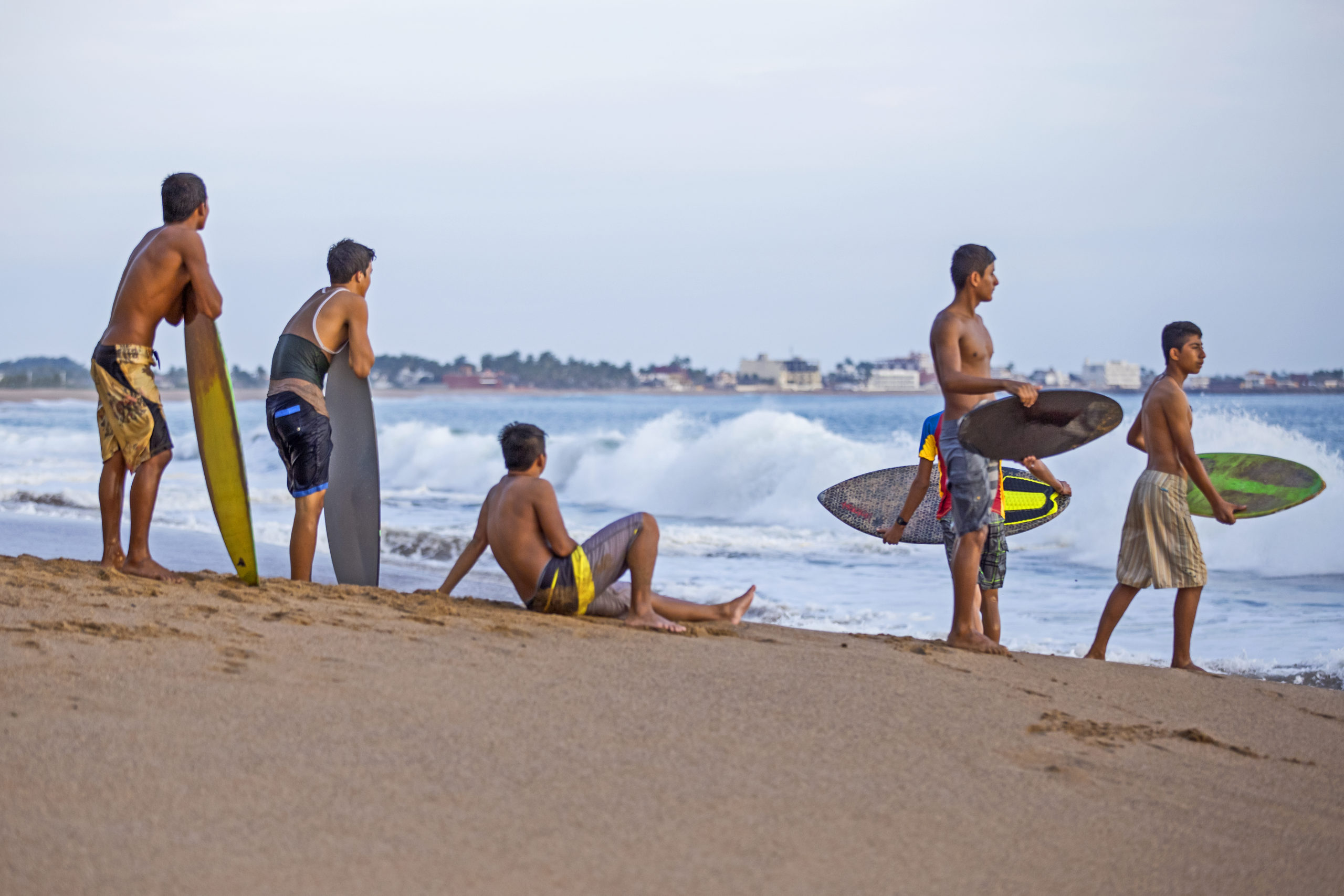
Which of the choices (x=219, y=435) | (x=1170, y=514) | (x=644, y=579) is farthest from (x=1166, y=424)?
(x=219, y=435)

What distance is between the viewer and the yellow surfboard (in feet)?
14.7

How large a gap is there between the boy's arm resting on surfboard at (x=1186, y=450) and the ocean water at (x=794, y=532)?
1.26 m

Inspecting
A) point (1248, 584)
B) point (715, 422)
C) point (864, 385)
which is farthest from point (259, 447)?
point (864, 385)

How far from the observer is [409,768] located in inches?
101

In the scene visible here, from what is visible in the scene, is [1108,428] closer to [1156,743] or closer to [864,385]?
[1156,743]

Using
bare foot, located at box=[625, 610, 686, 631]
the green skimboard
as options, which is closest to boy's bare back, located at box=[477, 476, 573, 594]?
bare foot, located at box=[625, 610, 686, 631]

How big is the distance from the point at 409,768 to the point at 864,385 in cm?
6992

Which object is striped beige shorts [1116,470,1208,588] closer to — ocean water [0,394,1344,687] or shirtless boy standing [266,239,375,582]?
ocean water [0,394,1344,687]

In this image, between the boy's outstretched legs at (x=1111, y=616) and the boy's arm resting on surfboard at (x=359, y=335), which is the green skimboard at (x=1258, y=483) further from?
the boy's arm resting on surfboard at (x=359, y=335)

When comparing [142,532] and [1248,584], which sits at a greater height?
[142,532]

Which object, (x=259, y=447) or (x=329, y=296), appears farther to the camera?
(x=259, y=447)

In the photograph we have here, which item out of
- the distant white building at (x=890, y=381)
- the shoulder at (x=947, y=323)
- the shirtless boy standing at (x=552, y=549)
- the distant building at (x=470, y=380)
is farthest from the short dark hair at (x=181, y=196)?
the distant building at (x=470, y=380)

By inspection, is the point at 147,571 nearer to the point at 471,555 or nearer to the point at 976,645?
the point at 471,555

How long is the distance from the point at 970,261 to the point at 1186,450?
115 centimetres
